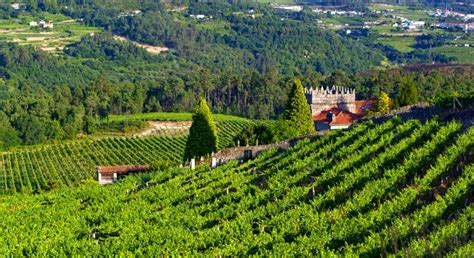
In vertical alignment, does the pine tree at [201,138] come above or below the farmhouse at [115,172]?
above

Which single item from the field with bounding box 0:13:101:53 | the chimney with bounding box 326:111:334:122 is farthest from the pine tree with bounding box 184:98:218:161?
the field with bounding box 0:13:101:53

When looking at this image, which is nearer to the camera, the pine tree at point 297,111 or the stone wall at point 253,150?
the stone wall at point 253,150

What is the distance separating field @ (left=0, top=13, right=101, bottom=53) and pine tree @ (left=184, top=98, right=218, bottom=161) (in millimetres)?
124404

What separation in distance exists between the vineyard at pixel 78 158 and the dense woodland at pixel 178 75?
362 inches

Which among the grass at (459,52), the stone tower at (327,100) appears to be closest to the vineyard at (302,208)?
the stone tower at (327,100)

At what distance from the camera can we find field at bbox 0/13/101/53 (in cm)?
16825

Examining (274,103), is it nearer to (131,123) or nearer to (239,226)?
(131,123)

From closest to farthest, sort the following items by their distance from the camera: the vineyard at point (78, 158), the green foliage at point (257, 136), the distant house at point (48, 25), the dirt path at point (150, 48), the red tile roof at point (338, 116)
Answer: the green foliage at point (257, 136)
the red tile roof at point (338, 116)
the vineyard at point (78, 158)
the dirt path at point (150, 48)
the distant house at point (48, 25)

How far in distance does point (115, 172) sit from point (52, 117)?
48932mm

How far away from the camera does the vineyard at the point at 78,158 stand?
60062 mm

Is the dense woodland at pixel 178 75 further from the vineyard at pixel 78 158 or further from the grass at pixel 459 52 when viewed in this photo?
the vineyard at pixel 78 158

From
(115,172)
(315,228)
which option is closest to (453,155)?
(315,228)

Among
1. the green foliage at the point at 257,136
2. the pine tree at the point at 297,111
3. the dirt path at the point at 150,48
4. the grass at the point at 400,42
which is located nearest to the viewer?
the green foliage at the point at 257,136

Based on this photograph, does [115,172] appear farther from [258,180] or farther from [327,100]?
[258,180]
